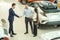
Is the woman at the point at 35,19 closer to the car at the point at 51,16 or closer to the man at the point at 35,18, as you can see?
the man at the point at 35,18

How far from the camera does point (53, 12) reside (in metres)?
11.4

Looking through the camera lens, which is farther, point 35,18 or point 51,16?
point 51,16

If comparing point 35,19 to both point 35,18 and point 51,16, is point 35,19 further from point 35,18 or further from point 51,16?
point 51,16

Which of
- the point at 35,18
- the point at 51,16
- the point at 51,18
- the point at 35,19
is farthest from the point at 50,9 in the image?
the point at 35,19

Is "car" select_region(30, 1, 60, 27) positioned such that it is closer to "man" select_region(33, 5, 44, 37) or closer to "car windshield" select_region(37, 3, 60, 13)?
"car windshield" select_region(37, 3, 60, 13)

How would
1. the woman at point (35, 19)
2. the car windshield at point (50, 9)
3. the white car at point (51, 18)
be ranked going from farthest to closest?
the car windshield at point (50, 9) < the white car at point (51, 18) < the woman at point (35, 19)

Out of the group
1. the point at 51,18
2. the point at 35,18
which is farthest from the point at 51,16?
the point at 35,18

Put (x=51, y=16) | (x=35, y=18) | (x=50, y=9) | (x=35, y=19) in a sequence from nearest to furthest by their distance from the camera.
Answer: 1. (x=35, y=19)
2. (x=35, y=18)
3. (x=51, y=16)
4. (x=50, y=9)

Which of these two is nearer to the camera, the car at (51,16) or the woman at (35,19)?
the woman at (35,19)

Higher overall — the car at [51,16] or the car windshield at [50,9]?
the car windshield at [50,9]

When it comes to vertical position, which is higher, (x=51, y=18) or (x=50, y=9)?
(x=50, y=9)

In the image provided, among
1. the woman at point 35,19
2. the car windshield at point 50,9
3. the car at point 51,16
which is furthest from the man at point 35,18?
the car windshield at point 50,9

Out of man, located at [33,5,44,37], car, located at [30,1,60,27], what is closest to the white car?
car, located at [30,1,60,27]

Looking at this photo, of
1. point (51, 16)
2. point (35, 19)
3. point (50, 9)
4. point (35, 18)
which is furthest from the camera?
point (50, 9)
